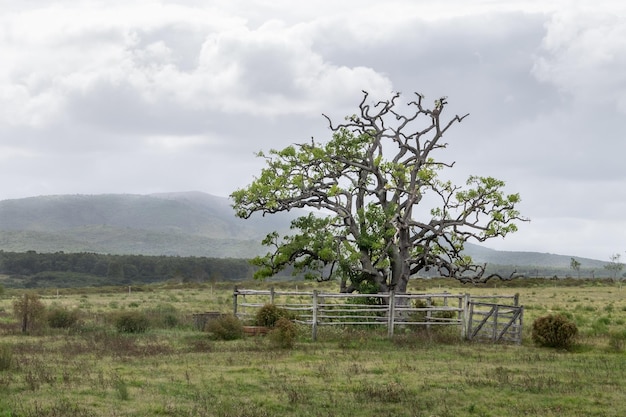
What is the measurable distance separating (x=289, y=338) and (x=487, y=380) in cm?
800

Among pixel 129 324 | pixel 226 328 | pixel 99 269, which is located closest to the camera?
pixel 226 328

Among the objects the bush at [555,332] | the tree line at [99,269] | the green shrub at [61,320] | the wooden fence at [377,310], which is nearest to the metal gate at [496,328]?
the wooden fence at [377,310]

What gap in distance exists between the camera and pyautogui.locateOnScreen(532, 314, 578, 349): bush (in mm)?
24609

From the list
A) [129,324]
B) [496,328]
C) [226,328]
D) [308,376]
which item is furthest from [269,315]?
[308,376]

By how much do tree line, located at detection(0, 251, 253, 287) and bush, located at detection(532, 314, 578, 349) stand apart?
12258cm

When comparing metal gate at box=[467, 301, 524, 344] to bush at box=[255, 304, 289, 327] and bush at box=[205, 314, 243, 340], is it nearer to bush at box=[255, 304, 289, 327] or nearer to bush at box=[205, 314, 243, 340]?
bush at box=[255, 304, 289, 327]

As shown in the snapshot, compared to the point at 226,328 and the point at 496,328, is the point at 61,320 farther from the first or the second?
the point at 496,328

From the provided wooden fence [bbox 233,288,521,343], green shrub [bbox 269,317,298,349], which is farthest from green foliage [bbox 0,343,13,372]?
wooden fence [bbox 233,288,521,343]

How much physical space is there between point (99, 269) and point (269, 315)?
145235mm

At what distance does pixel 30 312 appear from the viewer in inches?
1176

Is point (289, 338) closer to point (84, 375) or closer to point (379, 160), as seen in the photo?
point (84, 375)

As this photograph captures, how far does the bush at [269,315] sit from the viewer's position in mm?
28203

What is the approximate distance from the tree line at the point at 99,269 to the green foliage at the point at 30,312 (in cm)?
11364

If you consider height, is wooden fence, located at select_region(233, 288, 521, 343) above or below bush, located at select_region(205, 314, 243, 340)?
above
